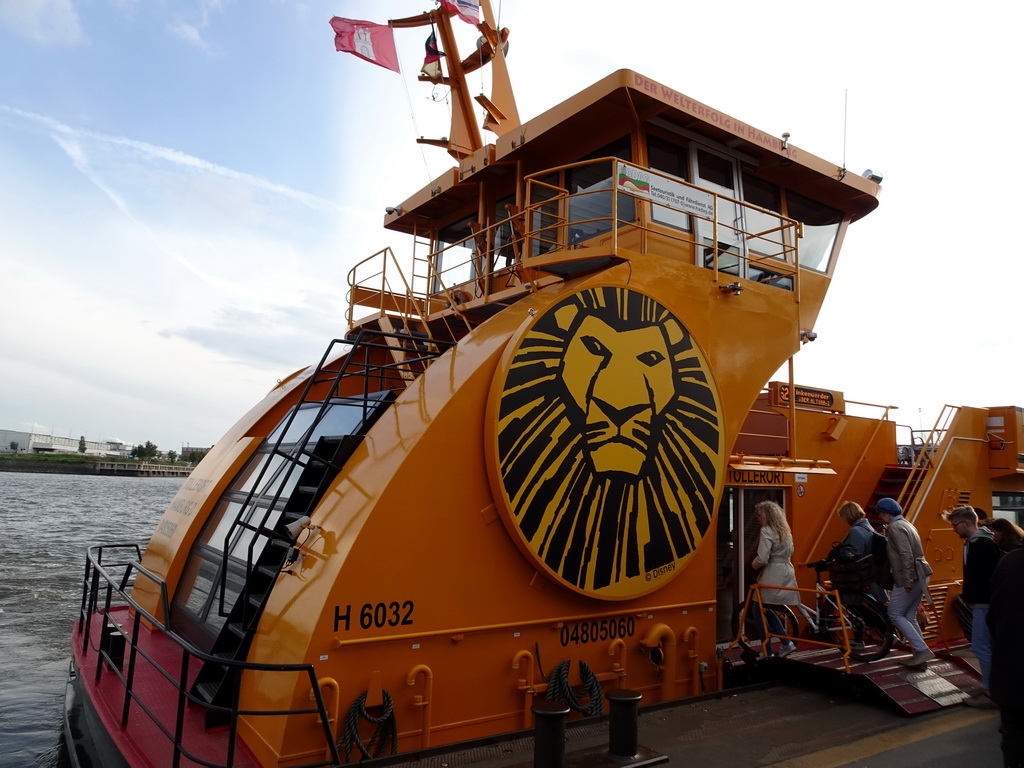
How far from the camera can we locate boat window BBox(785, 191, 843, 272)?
353 inches

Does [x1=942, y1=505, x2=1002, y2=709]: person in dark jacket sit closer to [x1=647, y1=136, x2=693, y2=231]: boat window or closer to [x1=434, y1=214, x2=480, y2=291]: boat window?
[x1=647, y1=136, x2=693, y2=231]: boat window

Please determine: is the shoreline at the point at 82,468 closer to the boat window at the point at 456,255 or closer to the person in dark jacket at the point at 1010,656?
the boat window at the point at 456,255

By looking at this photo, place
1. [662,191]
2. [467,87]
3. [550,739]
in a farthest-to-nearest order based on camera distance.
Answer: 1. [467,87]
2. [662,191]
3. [550,739]

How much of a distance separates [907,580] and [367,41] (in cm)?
990

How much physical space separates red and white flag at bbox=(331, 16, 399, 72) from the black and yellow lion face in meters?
6.82

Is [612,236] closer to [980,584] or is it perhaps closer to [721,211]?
[721,211]

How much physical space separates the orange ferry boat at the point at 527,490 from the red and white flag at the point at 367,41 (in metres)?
2.84

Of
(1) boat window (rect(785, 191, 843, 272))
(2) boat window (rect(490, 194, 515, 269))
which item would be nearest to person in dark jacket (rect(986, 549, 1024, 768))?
(1) boat window (rect(785, 191, 843, 272))

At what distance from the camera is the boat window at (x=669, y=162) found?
24.2 feet

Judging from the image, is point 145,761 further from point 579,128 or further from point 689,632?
point 579,128

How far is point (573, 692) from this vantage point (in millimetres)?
5395

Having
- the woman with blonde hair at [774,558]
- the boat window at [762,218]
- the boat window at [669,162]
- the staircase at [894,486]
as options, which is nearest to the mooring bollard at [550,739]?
the woman with blonde hair at [774,558]

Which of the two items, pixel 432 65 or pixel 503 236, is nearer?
pixel 503 236

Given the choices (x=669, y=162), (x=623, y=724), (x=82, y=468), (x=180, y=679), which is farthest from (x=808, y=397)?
(x=82, y=468)
